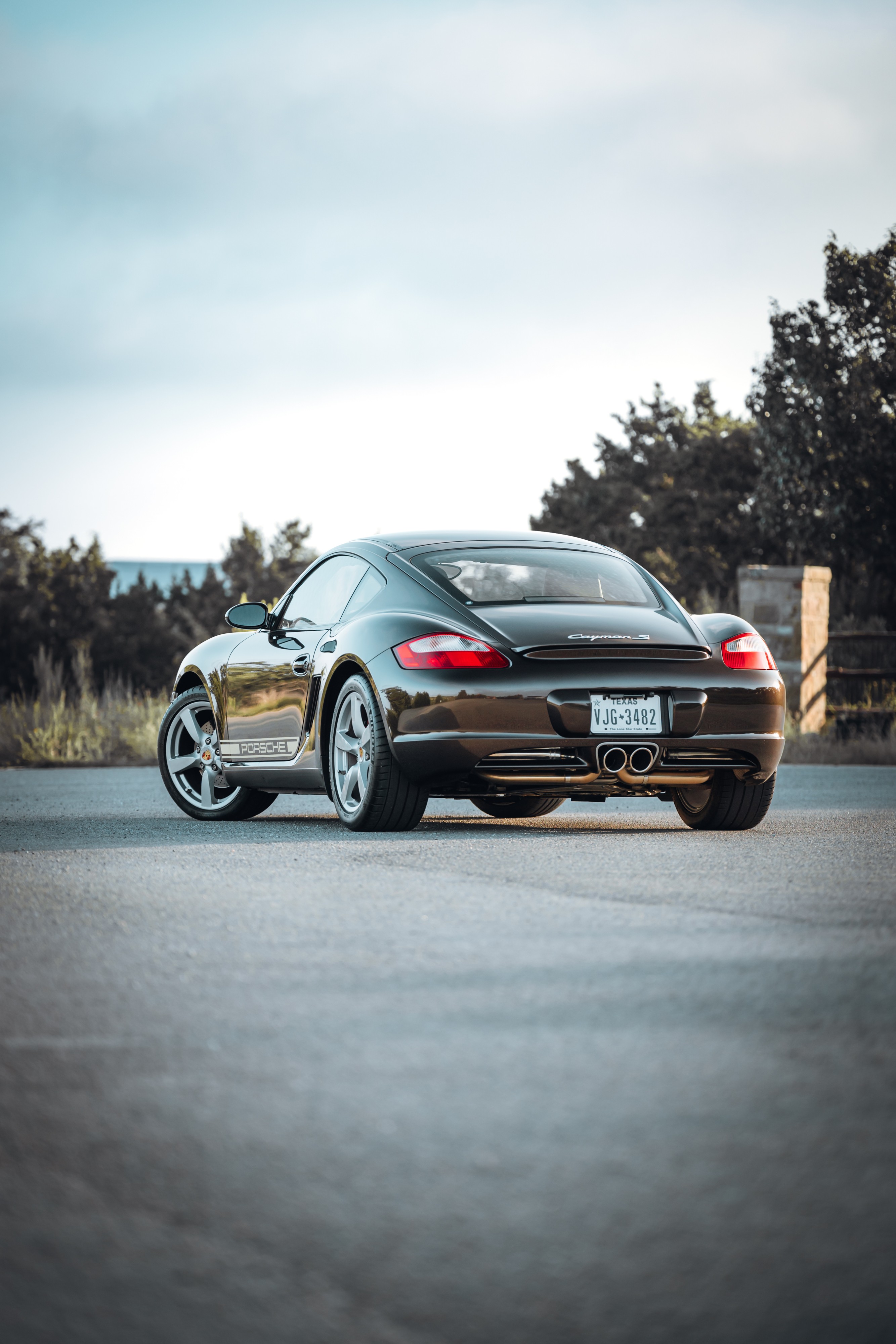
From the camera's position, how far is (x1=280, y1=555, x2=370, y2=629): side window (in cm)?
950

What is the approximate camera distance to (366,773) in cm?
863

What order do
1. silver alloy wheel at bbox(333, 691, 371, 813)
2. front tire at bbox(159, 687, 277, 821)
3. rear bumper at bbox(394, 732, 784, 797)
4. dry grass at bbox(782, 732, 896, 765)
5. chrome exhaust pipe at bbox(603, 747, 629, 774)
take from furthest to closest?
dry grass at bbox(782, 732, 896, 765)
front tire at bbox(159, 687, 277, 821)
silver alloy wheel at bbox(333, 691, 371, 813)
chrome exhaust pipe at bbox(603, 747, 629, 774)
rear bumper at bbox(394, 732, 784, 797)

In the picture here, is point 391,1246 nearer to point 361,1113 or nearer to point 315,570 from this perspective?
point 361,1113

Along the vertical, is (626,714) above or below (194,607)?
below

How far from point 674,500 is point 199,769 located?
2713cm

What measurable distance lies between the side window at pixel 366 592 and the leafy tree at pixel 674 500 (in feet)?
71.1

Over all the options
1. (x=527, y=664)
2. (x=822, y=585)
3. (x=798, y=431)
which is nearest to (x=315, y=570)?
(x=527, y=664)

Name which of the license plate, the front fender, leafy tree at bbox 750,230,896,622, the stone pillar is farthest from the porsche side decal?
leafy tree at bbox 750,230,896,622

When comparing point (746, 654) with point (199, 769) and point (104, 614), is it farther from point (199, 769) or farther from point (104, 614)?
point (104, 614)

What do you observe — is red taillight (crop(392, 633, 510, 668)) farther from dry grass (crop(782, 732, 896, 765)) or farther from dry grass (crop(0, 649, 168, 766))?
dry grass (crop(0, 649, 168, 766))

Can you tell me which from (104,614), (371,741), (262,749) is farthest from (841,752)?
(104,614)

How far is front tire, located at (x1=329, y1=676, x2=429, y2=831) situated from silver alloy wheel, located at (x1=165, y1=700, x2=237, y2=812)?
60.7 inches

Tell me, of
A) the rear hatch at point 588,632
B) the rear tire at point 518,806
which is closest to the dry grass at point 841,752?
the rear tire at point 518,806

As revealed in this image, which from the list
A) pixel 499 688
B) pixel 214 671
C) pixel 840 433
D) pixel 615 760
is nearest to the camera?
pixel 499 688
